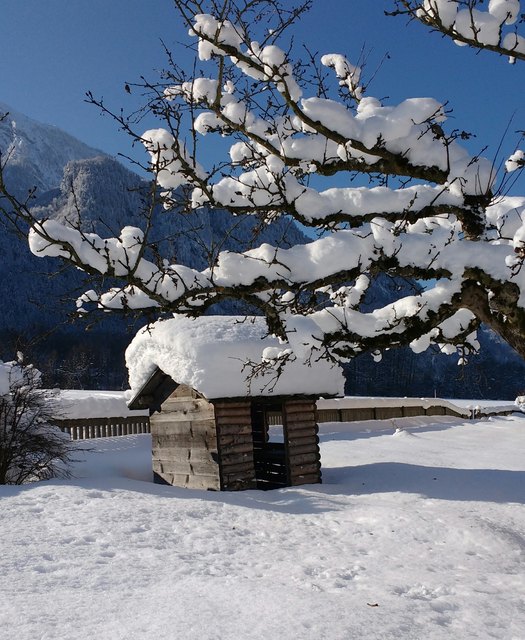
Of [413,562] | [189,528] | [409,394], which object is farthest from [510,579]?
[409,394]

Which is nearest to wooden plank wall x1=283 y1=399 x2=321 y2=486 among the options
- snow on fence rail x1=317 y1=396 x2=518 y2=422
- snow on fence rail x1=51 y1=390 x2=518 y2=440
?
snow on fence rail x1=51 y1=390 x2=518 y2=440

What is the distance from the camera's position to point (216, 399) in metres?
10.5

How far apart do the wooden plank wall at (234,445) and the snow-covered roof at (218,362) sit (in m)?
0.50

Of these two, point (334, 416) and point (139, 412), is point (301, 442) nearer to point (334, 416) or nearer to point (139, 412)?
point (139, 412)

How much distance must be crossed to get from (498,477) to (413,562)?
5.93m

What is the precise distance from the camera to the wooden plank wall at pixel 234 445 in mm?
10656

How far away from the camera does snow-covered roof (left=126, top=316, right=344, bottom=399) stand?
1050 centimetres

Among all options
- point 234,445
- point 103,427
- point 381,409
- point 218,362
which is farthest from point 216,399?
point 381,409

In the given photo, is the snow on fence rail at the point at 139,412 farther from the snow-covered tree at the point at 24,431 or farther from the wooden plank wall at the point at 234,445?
the wooden plank wall at the point at 234,445

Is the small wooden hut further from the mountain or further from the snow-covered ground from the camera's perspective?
the mountain

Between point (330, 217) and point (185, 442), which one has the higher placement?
point (330, 217)

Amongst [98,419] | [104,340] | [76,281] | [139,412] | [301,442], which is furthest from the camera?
[104,340]

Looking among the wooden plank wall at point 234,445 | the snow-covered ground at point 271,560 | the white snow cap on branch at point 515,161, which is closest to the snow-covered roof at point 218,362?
the wooden plank wall at point 234,445

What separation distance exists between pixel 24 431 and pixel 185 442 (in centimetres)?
310
